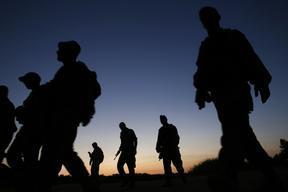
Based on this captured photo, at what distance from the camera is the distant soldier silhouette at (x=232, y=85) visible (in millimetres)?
3248

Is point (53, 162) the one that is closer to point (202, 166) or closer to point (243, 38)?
point (243, 38)

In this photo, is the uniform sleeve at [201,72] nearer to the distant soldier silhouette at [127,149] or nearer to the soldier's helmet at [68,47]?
the soldier's helmet at [68,47]

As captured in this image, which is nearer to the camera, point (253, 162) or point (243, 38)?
point (253, 162)

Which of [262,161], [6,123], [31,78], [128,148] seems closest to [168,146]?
[128,148]

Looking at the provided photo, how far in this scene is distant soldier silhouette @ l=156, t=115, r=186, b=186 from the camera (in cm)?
1195

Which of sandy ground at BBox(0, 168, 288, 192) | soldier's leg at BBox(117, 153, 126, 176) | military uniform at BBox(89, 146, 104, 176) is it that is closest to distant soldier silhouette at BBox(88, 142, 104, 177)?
military uniform at BBox(89, 146, 104, 176)

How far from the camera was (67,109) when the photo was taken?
4.37 metres

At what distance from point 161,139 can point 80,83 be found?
308 inches

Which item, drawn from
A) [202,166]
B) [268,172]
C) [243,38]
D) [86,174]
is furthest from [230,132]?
[202,166]

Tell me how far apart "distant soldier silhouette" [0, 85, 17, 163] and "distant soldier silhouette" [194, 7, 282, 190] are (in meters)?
5.18

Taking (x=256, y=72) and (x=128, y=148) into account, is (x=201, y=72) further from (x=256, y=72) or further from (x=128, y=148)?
(x=128, y=148)

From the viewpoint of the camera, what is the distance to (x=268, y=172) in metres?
3.18

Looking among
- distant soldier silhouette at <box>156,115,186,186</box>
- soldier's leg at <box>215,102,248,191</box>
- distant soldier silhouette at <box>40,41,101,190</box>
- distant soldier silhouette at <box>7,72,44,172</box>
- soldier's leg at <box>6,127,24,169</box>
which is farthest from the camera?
distant soldier silhouette at <box>156,115,186,186</box>

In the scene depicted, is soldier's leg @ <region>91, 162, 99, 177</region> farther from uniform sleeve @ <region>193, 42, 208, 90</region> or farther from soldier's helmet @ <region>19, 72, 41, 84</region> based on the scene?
uniform sleeve @ <region>193, 42, 208, 90</region>
